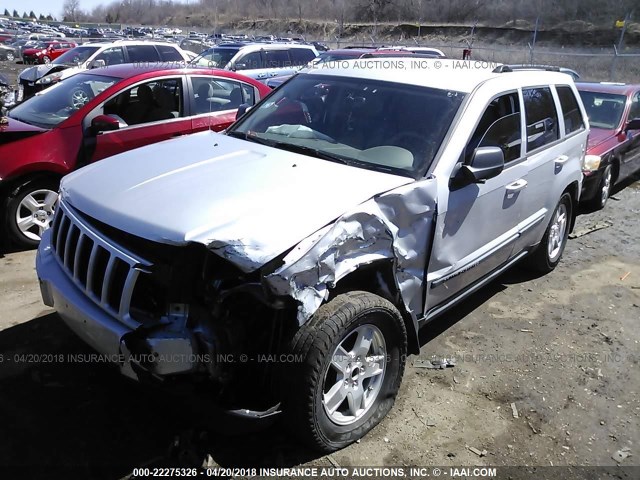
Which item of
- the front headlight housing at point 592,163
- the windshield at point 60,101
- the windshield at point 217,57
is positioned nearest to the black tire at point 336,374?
the windshield at point 60,101

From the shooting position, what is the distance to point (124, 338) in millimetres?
2355

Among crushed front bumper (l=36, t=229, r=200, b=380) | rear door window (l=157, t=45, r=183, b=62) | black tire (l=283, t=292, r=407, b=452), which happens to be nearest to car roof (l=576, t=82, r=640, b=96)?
black tire (l=283, t=292, r=407, b=452)

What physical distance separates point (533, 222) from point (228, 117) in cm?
376

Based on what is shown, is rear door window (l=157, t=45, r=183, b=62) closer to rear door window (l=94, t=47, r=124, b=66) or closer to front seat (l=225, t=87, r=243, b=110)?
rear door window (l=94, t=47, r=124, b=66)

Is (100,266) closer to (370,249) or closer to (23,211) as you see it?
(370,249)

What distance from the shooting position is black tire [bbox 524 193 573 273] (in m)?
5.03

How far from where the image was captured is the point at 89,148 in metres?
5.51

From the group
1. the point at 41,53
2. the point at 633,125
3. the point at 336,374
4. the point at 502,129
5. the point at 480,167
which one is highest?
the point at 502,129

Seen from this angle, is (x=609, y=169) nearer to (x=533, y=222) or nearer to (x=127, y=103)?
(x=533, y=222)

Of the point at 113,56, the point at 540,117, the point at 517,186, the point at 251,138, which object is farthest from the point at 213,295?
the point at 113,56

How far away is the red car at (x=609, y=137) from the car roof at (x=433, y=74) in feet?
10.4

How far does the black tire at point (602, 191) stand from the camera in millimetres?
7551

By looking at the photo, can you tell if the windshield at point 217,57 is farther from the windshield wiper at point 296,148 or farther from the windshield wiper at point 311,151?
the windshield wiper at point 311,151

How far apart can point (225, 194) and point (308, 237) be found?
22.5 inches
